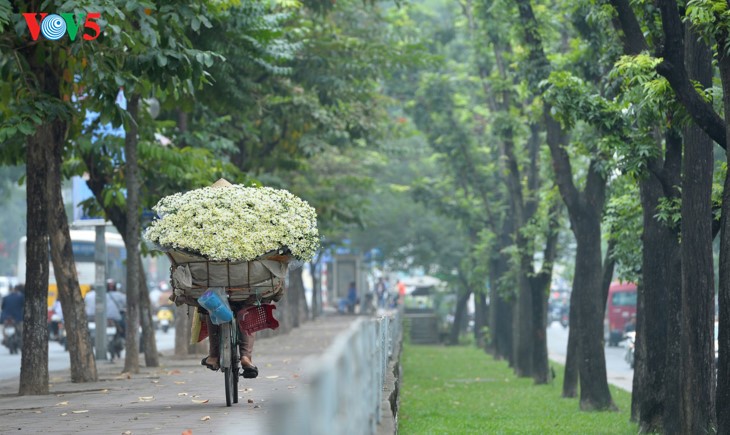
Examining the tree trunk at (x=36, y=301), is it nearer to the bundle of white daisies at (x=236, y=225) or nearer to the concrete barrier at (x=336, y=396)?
the bundle of white daisies at (x=236, y=225)

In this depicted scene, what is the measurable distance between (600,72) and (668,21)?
8.53 meters

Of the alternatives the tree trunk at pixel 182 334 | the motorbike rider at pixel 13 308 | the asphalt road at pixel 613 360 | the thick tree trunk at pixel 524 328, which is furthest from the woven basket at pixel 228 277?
the motorbike rider at pixel 13 308

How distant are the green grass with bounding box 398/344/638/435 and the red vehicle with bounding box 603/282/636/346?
19805 millimetres

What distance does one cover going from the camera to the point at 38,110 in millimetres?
15008

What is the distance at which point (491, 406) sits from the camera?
21359 mm

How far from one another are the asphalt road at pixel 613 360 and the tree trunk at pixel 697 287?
13.1m

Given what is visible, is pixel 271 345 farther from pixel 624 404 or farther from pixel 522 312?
pixel 624 404

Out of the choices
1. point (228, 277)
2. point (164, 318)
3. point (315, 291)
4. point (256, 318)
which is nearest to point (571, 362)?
point (256, 318)

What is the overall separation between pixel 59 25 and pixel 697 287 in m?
7.13

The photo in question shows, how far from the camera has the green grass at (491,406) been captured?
678 inches

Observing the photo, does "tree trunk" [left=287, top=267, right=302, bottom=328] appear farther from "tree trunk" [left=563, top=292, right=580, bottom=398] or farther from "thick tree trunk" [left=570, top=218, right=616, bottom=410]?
"thick tree trunk" [left=570, top=218, right=616, bottom=410]

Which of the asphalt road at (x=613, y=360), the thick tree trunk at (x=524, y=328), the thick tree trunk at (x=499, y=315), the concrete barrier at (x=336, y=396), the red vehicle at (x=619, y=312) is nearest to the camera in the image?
the concrete barrier at (x=336, y=396)

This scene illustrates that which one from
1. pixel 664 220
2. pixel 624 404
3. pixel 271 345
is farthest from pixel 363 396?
pixel 271 345

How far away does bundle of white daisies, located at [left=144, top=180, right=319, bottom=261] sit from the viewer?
1220 cm
